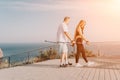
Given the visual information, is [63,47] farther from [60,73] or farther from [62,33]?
[60,73]

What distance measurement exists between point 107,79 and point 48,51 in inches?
411

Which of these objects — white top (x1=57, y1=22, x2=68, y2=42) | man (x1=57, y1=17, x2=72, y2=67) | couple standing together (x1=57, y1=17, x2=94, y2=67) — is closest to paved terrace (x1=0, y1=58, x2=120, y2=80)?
couple standing together (x1=57, y1=17, x2=94, y2=67)

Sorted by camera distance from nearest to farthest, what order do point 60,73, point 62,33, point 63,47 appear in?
point 60,73, point 62,33, point 63,47

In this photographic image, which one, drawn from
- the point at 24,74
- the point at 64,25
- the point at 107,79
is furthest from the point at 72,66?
the point at 107,79

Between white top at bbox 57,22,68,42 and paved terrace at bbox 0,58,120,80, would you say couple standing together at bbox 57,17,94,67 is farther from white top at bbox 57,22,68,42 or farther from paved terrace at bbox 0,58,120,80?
paved terrace at bbox 0,58,120,80

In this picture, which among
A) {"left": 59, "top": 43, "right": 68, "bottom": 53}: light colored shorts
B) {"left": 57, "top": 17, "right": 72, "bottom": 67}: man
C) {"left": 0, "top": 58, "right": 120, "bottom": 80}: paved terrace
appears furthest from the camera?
{"left": 59, "top": 43, "right": 68, "bottom": 53}: light colored shorts

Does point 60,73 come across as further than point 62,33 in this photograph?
No

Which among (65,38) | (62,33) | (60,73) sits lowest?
(60,73)

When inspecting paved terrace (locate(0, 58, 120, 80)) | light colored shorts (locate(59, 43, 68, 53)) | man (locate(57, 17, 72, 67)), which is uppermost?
man (locate(57, 17, 72, 67))

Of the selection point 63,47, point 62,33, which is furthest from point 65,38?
point 63,47

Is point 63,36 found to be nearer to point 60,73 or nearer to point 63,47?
point 63,47

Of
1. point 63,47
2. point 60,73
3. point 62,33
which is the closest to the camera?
point 60,73

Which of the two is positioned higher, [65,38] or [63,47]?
[65,38]

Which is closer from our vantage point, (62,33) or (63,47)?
(62,33)
